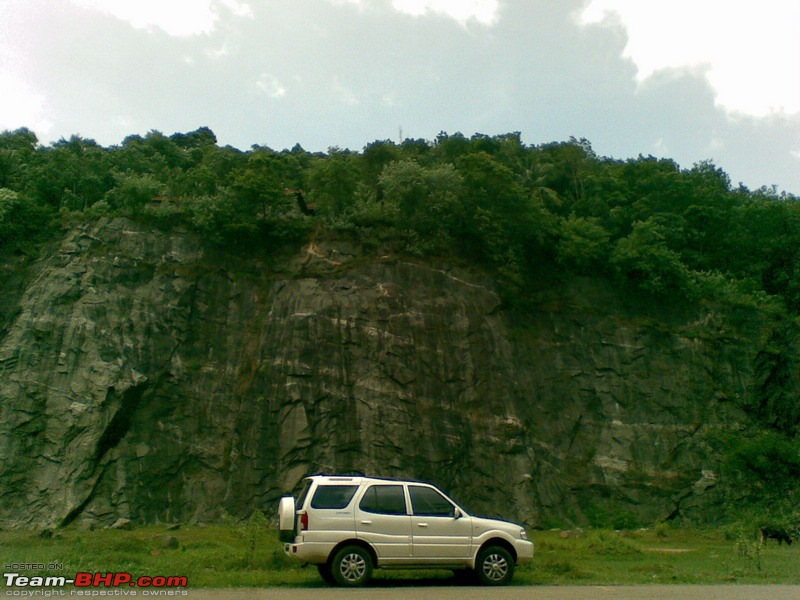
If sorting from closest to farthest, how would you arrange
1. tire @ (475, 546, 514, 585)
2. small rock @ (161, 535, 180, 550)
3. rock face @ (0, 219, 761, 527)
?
tire @ (475, 546, 514, 585) < small rock @ (161, 535, 180, 550) < rock face @ (0, 219, 761, 527)

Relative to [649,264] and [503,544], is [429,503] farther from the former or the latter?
[649,264]

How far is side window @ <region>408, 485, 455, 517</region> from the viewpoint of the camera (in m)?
13.0

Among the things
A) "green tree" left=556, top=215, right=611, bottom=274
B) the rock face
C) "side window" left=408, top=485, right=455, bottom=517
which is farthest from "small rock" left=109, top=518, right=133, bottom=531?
"green tree" left=556, top=215, right=611, bottom=274

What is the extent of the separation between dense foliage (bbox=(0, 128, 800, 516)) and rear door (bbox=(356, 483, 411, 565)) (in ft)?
59.3

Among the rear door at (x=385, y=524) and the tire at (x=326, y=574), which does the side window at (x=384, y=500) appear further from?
the tire at (x=326, y=574)

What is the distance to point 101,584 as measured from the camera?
11.8 metres

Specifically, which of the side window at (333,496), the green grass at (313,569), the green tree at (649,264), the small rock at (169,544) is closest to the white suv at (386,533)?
the side window at (333,496)

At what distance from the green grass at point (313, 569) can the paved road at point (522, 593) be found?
0.80 meters

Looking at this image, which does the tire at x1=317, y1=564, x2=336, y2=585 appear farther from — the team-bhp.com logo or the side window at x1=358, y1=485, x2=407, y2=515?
the team-bhp.com logo

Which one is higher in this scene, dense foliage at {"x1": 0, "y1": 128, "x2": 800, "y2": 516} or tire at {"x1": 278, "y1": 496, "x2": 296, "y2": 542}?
dense foliage at {"x1": 0, "y1": 128, "x2": 800, "y2": 516}

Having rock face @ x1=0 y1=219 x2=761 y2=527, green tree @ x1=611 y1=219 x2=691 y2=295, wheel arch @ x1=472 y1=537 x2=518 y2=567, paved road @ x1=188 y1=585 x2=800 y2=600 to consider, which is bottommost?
paved road @ x1=188 y1=585 x2=800 y2=600

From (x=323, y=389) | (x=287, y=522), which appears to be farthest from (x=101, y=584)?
(x=323, y=389)

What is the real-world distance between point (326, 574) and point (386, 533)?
3.92 ft

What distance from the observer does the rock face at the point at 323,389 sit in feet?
88.1
